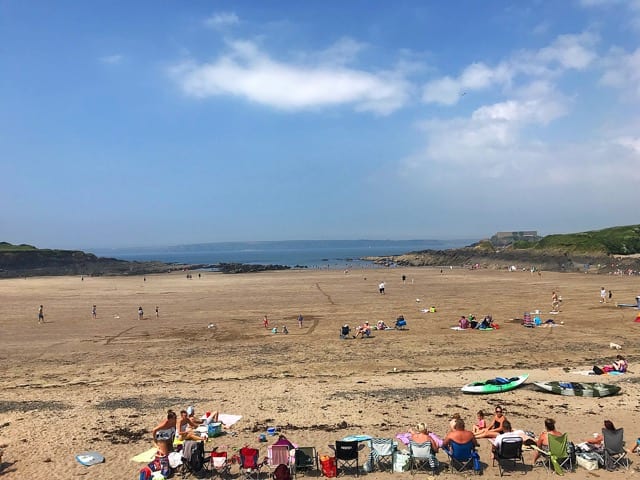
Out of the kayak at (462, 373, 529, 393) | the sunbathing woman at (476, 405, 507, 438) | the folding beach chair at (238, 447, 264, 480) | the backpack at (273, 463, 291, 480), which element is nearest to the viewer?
the backpack at (273, 463, 291, 480)

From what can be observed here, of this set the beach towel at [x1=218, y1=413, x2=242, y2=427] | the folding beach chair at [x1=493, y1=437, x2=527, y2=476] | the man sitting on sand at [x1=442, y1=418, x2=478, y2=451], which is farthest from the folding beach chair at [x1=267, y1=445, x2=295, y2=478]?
the folding beach chair at [x1=493, y1=437, x2=527, y2=476]

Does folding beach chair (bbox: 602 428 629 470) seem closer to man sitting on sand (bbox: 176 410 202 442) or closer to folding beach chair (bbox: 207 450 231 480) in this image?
folding beach chair (bbox: 207 450 231 480)

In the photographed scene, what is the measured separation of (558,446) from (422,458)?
2.43 metres

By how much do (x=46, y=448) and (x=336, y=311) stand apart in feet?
72.7

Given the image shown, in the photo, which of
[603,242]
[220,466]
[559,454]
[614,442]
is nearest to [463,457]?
[559,454]

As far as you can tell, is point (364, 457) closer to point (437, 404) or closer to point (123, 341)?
point (437, 404)

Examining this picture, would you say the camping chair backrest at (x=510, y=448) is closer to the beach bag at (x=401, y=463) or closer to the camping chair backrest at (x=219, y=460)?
the beach bag at (x=401, y=463)

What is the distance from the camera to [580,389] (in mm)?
12273

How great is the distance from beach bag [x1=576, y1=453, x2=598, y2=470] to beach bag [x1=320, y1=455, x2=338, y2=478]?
4365 millimetres

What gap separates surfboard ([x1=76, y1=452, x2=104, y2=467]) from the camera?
882cm

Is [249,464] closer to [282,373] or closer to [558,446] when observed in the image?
[558,446]

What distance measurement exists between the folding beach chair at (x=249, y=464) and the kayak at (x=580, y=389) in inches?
338

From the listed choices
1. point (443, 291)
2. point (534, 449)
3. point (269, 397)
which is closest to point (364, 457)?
point (534, 449)

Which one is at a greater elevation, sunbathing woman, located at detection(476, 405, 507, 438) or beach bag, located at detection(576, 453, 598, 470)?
sunbathing woman, located at detection(476, 405, 507, 438)
